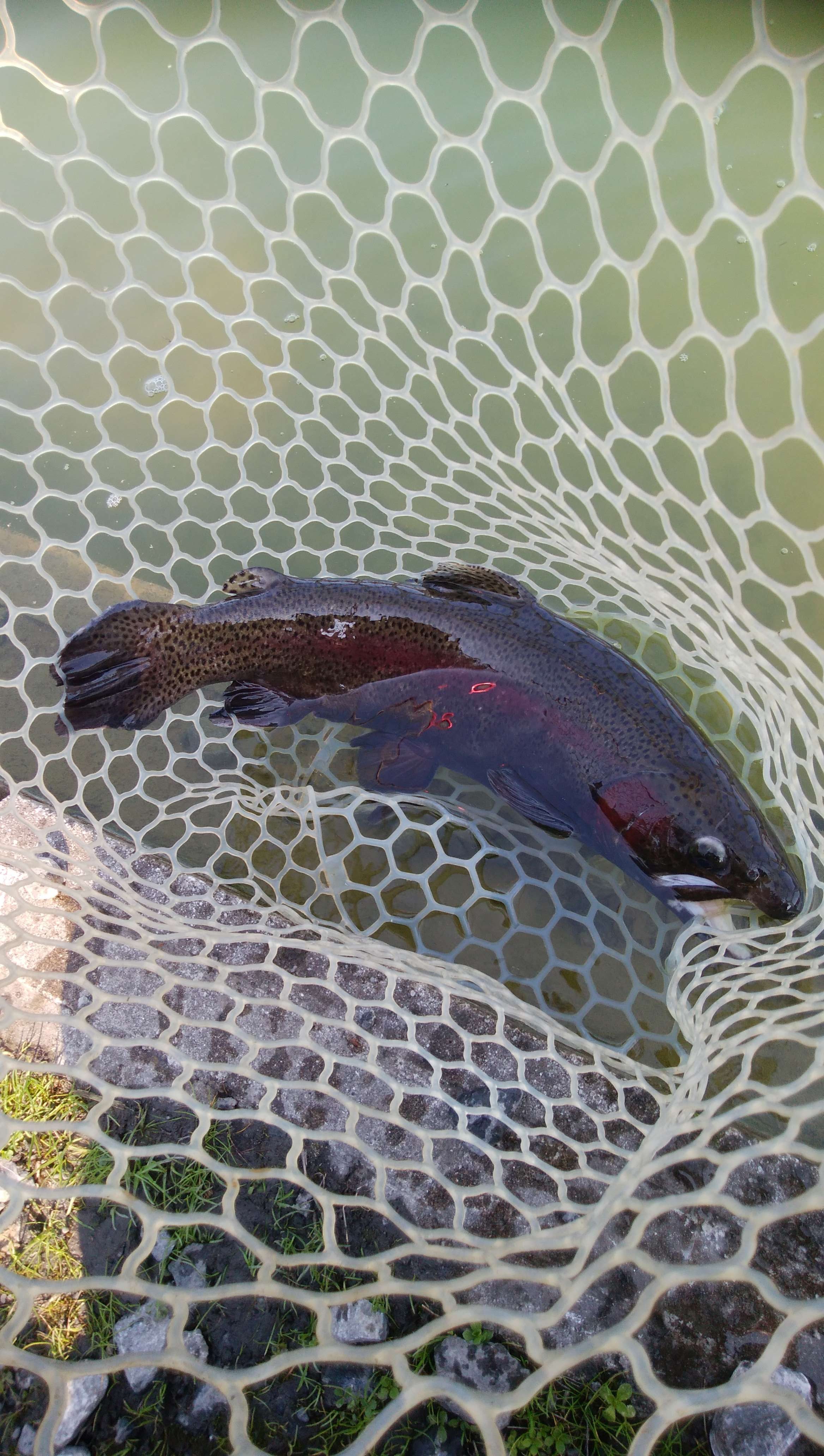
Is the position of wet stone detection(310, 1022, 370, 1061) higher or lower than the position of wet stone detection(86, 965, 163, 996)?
higher

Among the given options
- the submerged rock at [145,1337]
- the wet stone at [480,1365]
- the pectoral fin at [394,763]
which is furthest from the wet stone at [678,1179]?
the pectoral fin at [394,763]

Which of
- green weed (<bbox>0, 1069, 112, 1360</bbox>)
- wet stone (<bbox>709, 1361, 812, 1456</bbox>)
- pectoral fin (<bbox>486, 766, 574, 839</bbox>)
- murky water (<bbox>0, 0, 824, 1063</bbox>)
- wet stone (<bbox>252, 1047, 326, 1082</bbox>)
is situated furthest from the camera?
murky water (<bbox>0, 0, 824, 1063</bbox>)

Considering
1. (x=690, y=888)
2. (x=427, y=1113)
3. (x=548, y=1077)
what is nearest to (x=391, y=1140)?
(x=427, y=1113)

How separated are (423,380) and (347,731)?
7.76 feet

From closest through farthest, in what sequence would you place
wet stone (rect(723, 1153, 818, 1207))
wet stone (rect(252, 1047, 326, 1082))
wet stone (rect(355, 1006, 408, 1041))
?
wet stone (rect(723, 1153, 818, 1207))
wet stone (rect(252, 1047, 326, 1082))
wet stone (rect(355, 1006, 408, 1041))

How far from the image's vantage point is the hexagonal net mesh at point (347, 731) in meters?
2.66

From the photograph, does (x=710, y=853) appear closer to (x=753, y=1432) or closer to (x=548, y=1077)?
(x=548, y=1077)

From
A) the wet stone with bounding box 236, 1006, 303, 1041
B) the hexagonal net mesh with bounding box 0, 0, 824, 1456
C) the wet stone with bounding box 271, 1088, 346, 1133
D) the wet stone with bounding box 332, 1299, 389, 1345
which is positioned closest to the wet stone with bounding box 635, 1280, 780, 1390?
the hexagonal net mesh with bounding box 0, 0, 824, 1456

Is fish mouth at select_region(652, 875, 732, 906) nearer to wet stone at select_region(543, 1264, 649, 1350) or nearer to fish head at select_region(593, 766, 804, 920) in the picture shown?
fish head at select_region(593, 766, 804, 920)

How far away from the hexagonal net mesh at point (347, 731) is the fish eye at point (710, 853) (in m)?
0.29

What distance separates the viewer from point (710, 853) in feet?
10.6

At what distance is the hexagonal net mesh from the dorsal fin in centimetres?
67

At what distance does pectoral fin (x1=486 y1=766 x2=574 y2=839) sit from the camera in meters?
3.58

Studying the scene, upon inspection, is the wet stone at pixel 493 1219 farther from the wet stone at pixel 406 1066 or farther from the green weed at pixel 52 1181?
the green weed at pixel 52 1181
